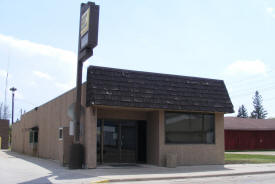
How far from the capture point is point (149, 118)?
20312 millimetres

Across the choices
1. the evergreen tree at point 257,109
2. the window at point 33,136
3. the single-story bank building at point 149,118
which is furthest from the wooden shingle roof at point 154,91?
the evergreen tree at point 257,109

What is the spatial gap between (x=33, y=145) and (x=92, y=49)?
1682cm

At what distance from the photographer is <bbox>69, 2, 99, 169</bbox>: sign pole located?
54.4ft

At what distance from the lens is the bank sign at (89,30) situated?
16547 millimetres

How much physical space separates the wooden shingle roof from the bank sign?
3.39 feet

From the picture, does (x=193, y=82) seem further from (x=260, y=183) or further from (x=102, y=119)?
(x=260, y=183)

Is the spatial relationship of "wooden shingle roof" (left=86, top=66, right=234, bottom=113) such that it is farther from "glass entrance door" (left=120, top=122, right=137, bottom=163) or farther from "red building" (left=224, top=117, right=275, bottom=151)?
"red building" (left=224, top=117, right=275, bottom=151)

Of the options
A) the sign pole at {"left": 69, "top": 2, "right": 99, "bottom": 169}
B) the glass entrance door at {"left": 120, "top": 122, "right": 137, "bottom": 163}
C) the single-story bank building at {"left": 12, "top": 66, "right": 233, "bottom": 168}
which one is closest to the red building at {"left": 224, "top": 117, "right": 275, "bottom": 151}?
the single-story bank building at {"left": 12, "top": 66, "right": 233, "bottom": 168}

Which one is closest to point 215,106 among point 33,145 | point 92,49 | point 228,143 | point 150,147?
point 150,147

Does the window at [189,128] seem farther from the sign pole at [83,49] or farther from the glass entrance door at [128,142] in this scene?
the sign pole at [83,49]

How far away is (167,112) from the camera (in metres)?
19.5

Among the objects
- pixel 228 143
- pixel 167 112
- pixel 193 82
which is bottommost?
pixel 228 143

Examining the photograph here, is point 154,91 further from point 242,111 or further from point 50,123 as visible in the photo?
point 242,111

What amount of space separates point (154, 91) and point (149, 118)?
7.40 feet
